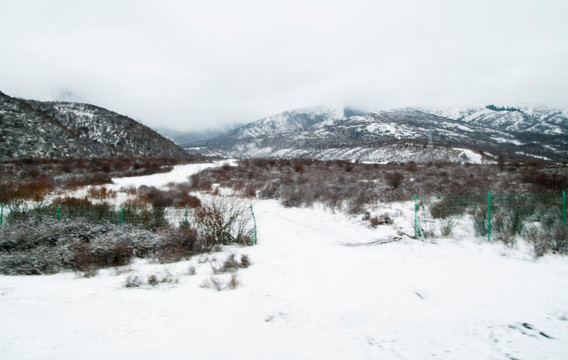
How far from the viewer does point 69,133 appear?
158 ft

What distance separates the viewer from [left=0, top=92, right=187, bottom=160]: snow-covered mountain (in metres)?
38.0

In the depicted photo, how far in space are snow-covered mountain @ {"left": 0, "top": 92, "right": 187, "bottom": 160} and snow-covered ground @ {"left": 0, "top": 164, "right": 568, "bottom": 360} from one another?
142 feet

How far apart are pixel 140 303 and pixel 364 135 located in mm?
136403

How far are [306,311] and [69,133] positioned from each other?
60.1m

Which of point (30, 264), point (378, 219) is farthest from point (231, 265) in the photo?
point (378, 219)

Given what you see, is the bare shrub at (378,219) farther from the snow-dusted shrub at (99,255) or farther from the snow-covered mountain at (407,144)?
the snow-covered mountain at (407,144)

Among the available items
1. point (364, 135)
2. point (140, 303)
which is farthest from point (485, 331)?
point (364, 135)

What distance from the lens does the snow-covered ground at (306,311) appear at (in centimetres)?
334

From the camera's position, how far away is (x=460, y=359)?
325 cm

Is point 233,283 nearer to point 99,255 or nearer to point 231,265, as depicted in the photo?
point 231,265

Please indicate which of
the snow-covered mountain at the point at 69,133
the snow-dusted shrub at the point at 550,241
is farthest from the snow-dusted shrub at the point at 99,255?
the snow-covered mountain at the point at 69,133

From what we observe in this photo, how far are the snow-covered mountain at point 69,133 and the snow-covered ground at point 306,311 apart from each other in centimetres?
4320

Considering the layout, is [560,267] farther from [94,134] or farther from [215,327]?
[94,134]

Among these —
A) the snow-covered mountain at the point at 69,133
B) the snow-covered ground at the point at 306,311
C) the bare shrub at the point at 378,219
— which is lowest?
the snow-covered ground at the point at 306,311
